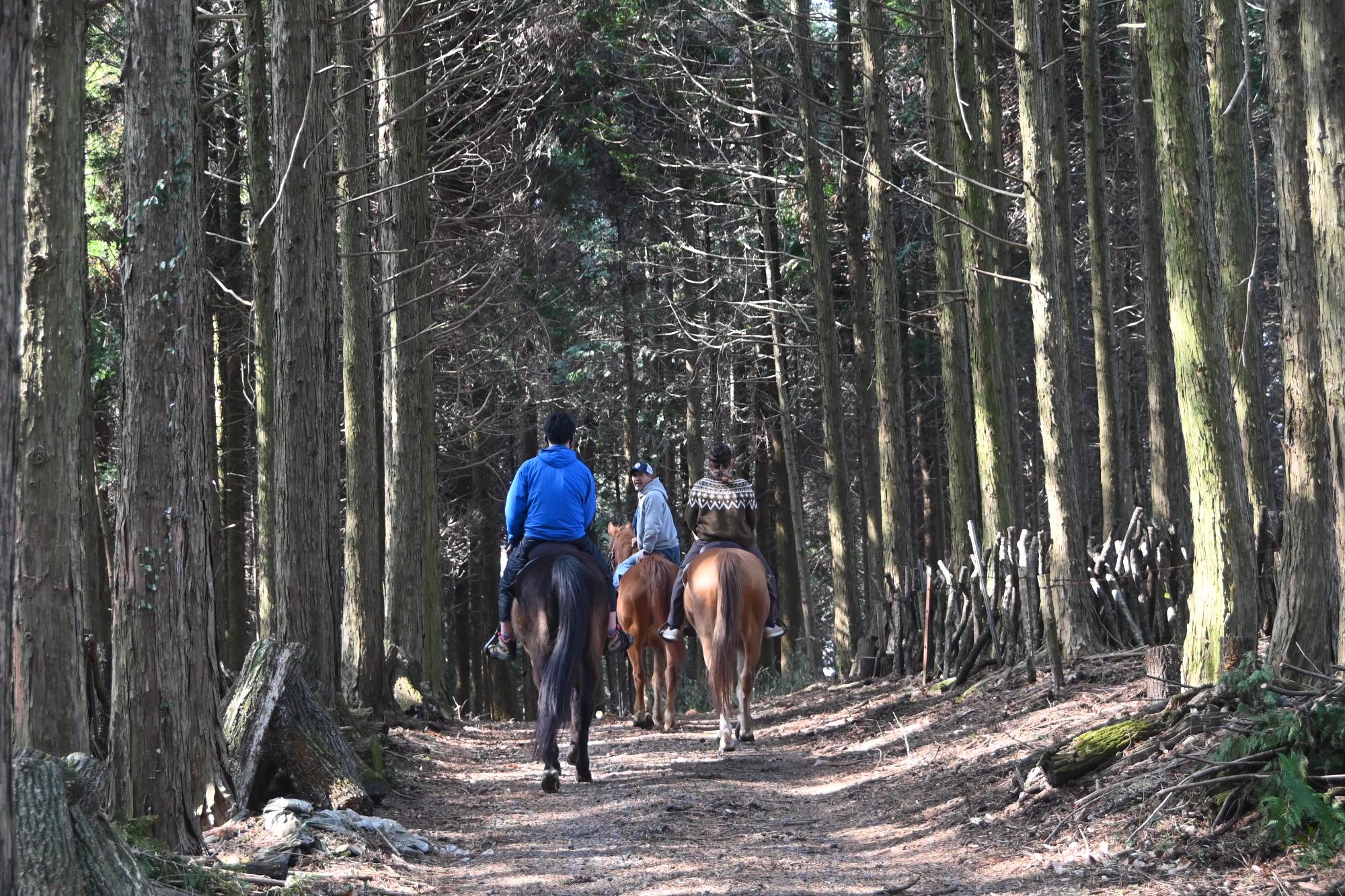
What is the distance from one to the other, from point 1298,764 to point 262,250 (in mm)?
10295

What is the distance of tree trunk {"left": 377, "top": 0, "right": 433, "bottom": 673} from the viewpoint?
14.0 m

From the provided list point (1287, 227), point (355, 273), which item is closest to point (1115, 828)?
point (1287, 227)

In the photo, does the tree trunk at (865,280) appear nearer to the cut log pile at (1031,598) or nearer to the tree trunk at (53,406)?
the cut log pile at (1031,598)

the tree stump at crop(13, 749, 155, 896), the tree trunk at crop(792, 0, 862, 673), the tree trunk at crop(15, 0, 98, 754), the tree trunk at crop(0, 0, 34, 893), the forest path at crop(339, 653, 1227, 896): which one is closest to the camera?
the tree trunk at crop(0, 0, 34, 893)

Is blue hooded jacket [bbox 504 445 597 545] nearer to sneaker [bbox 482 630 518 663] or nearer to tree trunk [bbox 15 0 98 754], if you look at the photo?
sneaker [bbox 482 630 518 663]

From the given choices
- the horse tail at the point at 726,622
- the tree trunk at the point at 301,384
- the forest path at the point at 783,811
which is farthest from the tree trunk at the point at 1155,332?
the tree trunk at the point at 301,384

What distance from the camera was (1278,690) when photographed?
6211 millimetres

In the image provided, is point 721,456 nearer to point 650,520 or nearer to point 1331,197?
point 650,520

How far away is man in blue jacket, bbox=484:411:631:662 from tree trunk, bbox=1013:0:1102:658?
412 centimetres

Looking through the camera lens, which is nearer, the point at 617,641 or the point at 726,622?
the point at 617,641

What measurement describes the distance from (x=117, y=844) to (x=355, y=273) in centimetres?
906

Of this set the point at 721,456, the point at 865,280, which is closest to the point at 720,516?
the point at 721,456

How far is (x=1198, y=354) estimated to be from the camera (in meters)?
8.17

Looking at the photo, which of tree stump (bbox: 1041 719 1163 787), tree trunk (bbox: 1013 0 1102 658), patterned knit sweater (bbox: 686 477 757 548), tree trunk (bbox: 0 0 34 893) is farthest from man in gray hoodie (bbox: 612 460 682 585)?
tree trunk (bbox: 0 0 34 893)
